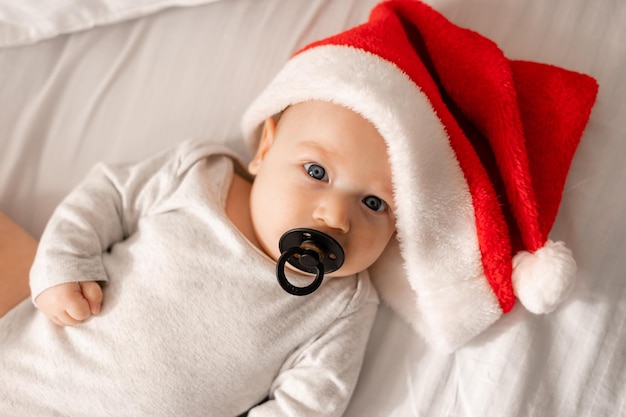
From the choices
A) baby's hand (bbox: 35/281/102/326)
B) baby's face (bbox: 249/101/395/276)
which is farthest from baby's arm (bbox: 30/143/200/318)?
baby's face (bbox: 249/101/395/276)

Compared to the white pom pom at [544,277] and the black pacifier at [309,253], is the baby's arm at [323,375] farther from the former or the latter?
the white pom pom at [544,277]

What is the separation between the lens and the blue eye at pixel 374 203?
96cm

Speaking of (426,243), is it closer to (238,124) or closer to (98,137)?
(238,124)

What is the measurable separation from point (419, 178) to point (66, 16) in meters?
0.84

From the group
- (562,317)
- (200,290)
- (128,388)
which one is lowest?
(128,388)

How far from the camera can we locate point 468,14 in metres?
1.18

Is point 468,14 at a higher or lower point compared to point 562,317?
higher

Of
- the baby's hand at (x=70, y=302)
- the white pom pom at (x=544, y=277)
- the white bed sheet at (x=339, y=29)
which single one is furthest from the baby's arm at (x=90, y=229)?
the white pom pom at (x=544, y=277)

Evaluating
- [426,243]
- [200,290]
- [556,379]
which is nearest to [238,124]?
[200,290]

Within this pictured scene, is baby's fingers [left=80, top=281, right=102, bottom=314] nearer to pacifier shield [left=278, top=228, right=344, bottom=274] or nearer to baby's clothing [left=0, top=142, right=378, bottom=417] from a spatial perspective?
baby's clothing [left=0, top=142, right=378, bottom=417]

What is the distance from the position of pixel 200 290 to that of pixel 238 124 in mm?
382

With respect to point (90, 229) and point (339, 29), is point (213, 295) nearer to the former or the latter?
point (90, 229)

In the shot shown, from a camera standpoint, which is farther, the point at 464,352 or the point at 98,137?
the point at 98,137

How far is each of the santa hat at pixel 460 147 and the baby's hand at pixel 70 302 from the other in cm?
42
